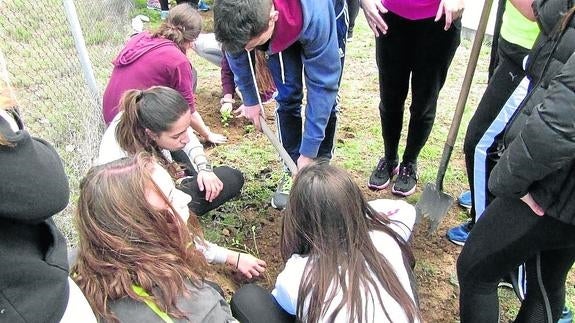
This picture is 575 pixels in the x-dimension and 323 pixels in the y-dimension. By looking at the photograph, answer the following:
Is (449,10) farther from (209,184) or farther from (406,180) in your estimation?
(209,184)

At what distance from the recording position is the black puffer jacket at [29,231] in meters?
1.07

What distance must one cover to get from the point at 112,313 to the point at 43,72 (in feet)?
8.42

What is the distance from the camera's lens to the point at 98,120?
309 cm

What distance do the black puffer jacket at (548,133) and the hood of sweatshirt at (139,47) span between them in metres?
1.75

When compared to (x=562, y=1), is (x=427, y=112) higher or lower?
lower

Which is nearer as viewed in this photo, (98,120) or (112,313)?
(112,313)

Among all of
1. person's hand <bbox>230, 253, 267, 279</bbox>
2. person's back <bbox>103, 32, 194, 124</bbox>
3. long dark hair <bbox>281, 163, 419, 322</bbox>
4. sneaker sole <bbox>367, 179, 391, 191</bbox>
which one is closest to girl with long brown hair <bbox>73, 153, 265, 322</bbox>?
long dark hair <bbox>281, 163, 419, 322</bbox>

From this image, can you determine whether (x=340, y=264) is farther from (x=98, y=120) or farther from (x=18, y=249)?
(x=98, y=120)

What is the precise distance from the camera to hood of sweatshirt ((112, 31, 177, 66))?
2.66 metres

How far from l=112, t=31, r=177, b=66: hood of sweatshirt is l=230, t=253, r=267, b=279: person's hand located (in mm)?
1116

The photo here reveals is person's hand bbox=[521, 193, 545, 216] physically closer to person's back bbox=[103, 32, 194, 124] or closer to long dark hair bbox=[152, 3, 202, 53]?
person's back bbox=[103, 32, 194, 124]

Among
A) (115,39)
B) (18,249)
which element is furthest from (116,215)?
(115,39)

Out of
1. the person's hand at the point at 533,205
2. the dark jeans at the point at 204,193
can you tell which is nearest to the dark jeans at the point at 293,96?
the dark jeans at the point at 204,193

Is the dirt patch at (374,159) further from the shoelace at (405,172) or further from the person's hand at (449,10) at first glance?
the person's hand at (449,10)
